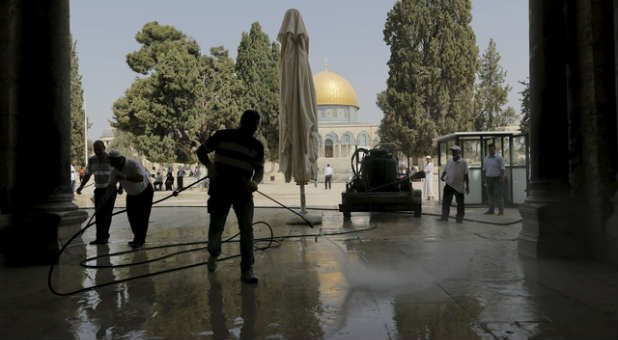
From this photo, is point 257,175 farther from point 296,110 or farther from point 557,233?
point 296,110

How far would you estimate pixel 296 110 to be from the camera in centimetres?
853

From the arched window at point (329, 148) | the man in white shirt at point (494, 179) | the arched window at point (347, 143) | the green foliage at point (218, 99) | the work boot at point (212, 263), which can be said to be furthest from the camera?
the arched window at point (329, 148)

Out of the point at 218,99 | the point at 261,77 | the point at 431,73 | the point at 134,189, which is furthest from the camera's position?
the point at 261,77

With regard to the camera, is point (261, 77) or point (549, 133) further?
point (261, 77)

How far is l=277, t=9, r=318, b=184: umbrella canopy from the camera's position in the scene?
8.49 meters

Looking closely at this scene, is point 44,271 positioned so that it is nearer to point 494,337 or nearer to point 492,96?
point 494,337

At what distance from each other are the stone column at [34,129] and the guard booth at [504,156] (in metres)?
9.54

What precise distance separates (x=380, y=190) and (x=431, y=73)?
29.8m

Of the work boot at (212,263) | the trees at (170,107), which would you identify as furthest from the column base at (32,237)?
the trees at (170,107)

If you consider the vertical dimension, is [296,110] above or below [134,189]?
above

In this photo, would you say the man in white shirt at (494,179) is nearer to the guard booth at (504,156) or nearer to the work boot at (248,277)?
the guard booth at (504,156)

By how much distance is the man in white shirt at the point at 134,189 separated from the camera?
664 cm

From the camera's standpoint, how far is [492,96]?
47844 mm

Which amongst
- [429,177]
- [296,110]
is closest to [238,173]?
[296,110]
